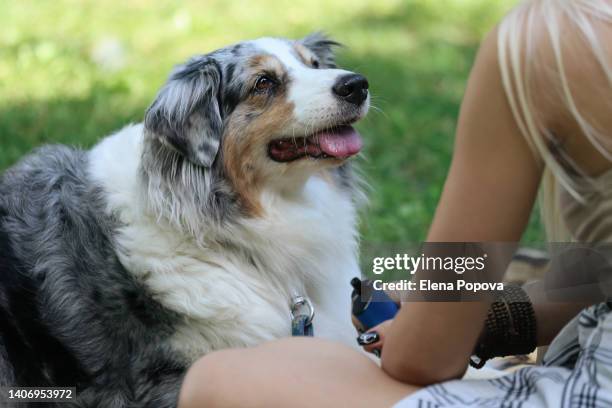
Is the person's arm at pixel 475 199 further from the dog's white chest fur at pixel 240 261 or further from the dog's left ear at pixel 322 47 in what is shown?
the dog's left ear at pixel 322 47

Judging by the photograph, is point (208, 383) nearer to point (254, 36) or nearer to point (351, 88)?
point (351, 88)

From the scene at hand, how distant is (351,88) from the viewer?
318cm

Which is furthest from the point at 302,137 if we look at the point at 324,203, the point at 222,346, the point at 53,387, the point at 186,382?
the point at 186,382

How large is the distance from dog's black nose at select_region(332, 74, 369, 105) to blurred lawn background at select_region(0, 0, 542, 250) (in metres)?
1.37

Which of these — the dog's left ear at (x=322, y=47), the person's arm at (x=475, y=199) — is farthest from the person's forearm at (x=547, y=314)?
the dog's left ear at (x=322, y=47)

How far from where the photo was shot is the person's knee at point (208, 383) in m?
1.85

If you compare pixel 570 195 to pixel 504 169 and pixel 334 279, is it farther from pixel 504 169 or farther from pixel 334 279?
pixel 334 279

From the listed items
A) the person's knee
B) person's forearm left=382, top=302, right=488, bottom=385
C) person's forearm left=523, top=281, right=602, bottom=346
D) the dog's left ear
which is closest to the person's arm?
person's forearm left=382, top=302, right=488, bottom=385

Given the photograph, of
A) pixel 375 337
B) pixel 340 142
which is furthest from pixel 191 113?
pixel 375 337

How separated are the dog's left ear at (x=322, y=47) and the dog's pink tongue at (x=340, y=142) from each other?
0.58m

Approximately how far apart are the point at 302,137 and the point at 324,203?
1.07 ft

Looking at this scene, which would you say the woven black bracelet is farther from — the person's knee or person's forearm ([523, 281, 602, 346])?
the person's knee

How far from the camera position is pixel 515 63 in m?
1.59

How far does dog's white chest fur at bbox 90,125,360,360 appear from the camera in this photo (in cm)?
297
